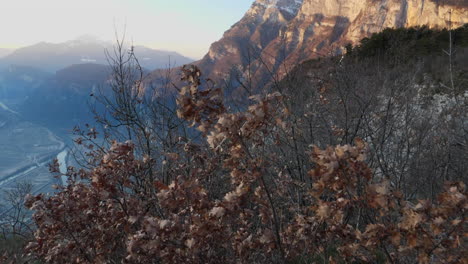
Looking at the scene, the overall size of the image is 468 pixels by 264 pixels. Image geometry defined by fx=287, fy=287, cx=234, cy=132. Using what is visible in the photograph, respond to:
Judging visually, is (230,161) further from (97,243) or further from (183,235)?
(97,243)

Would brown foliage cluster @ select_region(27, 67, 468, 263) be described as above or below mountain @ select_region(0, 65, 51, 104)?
above

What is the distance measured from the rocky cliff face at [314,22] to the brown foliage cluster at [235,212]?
27.7 meters

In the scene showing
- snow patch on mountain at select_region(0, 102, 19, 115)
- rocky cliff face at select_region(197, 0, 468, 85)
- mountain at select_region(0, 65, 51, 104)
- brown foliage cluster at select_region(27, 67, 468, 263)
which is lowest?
snow patch on mountain at select_region(0, 102, 19, 115)

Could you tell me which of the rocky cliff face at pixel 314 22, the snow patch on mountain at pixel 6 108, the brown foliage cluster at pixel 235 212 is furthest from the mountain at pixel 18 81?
the brown foliage cluster at pixel 235 212

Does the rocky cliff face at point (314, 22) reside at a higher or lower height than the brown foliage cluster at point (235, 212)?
higher

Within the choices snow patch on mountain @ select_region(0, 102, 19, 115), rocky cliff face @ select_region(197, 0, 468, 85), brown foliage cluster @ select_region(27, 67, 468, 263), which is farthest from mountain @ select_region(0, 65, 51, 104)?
brown foliage cluster @ select_region(27, 67, 468, 263)

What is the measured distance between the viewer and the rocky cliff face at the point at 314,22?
40.4 meters

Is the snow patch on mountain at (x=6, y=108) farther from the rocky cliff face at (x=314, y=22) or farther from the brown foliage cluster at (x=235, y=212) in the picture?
the brown foliage cluster at (x=235, y=212)

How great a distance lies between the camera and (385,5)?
53250mm

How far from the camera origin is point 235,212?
241 cm

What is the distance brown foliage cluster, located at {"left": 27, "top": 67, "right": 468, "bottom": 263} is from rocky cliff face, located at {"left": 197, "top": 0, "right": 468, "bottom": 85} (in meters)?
27.7

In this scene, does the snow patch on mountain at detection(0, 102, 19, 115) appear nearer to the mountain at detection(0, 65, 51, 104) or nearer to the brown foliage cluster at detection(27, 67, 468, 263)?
the mountain at detection(0, 65, 51, 104)

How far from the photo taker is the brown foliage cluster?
189 centimetres

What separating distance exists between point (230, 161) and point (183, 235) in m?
0.78
